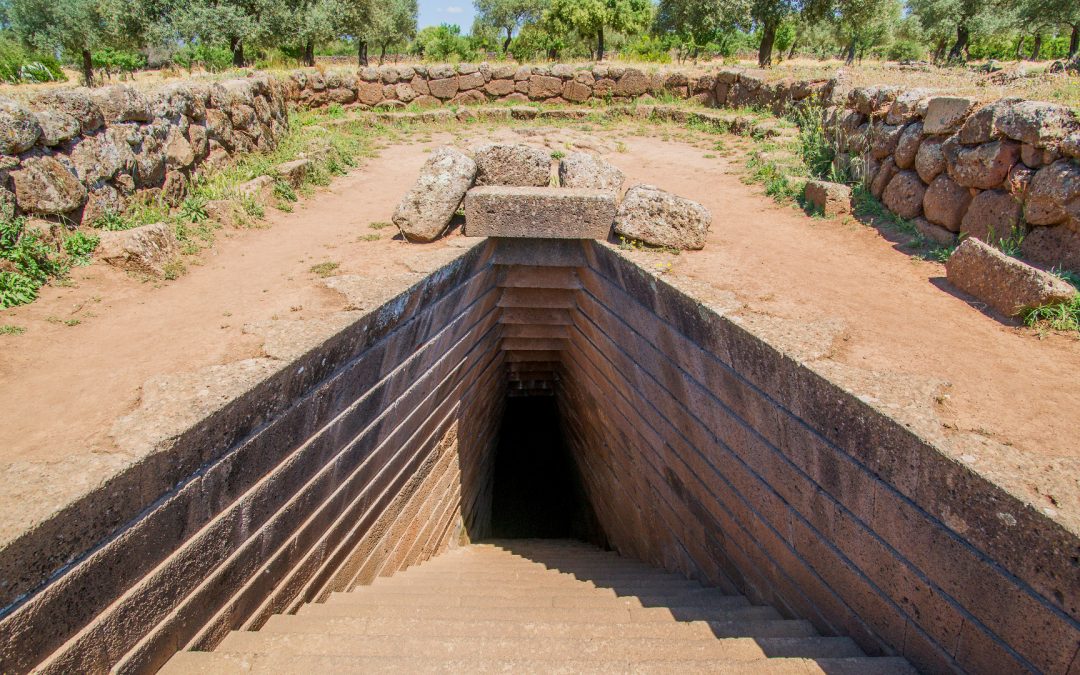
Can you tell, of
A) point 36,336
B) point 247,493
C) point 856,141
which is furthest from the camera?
point 856,141

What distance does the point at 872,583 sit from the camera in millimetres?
2590

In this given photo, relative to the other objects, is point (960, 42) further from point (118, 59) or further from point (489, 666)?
point (118, 59)

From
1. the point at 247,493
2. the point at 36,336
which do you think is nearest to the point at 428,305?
the point at 247,493

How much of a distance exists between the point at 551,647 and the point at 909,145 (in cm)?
586

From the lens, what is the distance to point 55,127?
4.57 meters

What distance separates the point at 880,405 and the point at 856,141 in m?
5.70

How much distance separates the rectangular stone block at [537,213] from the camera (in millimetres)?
5059

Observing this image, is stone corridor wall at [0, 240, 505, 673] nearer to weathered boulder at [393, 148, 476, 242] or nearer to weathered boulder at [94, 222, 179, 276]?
weathered boulder at [393, 148, 476, 242]

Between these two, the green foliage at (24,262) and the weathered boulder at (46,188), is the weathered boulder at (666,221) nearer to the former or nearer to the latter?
the green foliage at (24,262)

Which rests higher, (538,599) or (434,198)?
(434,198)

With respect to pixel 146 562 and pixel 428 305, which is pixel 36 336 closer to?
pixel 146 562

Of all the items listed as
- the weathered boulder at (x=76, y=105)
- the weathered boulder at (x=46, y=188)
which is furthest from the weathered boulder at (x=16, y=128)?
the weathered boulder at (x=76, y=105)

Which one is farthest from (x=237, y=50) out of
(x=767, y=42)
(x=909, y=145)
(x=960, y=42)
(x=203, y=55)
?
(x=960, y=42)

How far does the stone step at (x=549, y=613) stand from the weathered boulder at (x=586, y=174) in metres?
3.90
